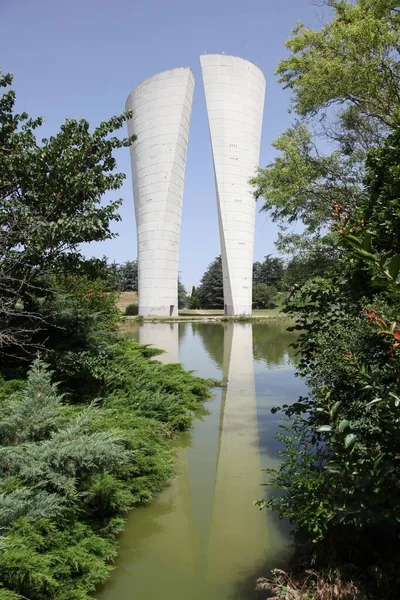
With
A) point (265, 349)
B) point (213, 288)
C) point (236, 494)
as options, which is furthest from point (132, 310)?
point (236, 494)

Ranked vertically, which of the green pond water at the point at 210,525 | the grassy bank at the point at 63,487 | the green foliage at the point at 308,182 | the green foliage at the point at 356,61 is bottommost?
the green pond water at the point at 210,525

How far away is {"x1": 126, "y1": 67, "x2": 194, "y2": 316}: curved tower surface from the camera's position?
36.8 meters

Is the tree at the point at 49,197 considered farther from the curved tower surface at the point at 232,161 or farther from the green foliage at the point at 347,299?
the curved tower surface at the point at 232,161

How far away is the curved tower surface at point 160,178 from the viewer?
121ft

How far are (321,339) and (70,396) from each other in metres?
4.11

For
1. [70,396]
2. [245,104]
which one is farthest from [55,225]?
[245,104]

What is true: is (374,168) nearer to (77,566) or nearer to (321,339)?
(321,339)

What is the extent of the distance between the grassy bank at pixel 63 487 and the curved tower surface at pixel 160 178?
32.6 m

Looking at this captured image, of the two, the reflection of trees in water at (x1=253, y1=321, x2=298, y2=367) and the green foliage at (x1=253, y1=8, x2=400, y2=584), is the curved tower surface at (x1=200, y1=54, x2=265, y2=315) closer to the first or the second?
the reflection of trees in water at (x1=253, y1=321, x2=298, y2=367)

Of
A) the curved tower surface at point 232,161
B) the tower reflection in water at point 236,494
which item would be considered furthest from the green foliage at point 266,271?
the tower reflection in water at point 236,494

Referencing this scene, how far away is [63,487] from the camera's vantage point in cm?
319

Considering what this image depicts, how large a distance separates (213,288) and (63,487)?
4517 centimetres

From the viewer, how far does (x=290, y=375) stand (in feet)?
34.8

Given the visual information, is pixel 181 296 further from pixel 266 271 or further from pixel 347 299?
pixel 347 299
